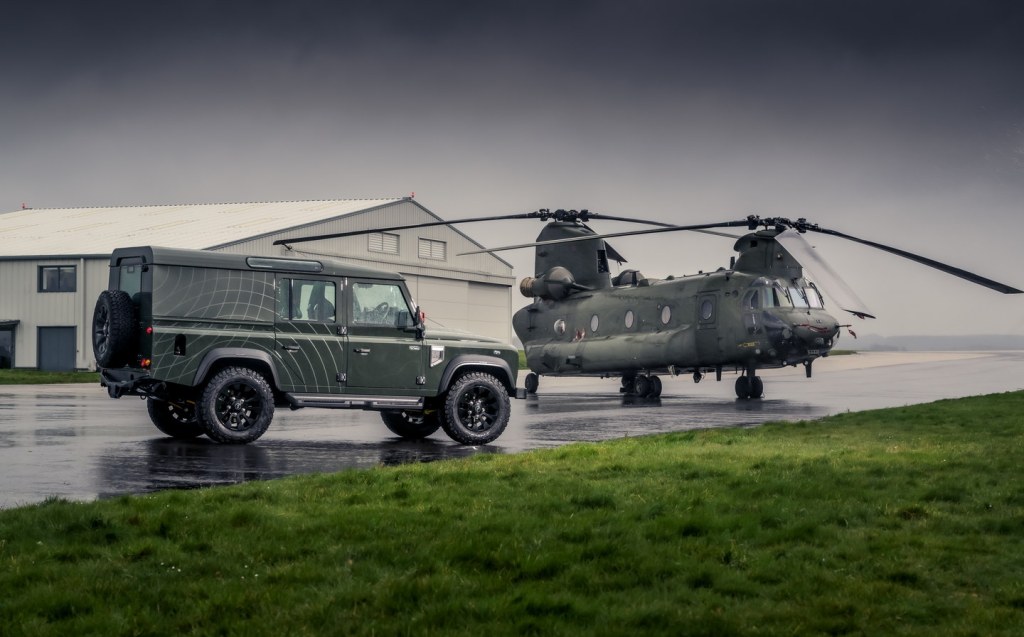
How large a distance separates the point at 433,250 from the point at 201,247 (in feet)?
44.5

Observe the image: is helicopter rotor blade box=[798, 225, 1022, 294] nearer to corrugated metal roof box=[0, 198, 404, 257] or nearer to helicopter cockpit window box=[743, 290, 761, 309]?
helicopter cockpit window box=[743, 290, 761, 309]

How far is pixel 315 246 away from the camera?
47.6m

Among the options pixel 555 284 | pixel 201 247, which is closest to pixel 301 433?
pixel 555 284

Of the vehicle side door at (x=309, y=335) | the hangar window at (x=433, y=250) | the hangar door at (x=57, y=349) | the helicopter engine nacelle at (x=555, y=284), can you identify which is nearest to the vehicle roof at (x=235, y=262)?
the vehicle side door at (x=309, y=335)

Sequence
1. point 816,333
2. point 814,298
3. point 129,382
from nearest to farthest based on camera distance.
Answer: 1. point 129,382
2. point 816,333
3. point 814,298

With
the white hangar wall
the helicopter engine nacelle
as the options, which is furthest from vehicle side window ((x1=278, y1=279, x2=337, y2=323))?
the white hangar wall

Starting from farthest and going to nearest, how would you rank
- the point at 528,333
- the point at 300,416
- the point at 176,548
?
the point at 528,333 → the point at 300,416 → the point at 176,548

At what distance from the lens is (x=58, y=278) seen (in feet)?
156

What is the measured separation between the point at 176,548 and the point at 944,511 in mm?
5339

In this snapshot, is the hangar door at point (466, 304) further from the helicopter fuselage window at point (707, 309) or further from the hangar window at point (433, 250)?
the helicopter fuselage window at point (707, 309)

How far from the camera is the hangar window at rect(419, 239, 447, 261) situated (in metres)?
53.7

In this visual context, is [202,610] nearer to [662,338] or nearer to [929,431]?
[929,431]

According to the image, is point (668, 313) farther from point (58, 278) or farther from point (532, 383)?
point (58, 278)

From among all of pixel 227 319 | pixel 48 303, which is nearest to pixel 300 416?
pixel 227 319
